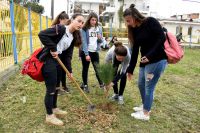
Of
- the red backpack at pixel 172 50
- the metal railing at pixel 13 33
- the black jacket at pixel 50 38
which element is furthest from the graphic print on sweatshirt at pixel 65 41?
the metal railing at pixel 13 33

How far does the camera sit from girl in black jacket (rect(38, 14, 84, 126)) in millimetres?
3309

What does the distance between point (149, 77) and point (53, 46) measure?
1385mm

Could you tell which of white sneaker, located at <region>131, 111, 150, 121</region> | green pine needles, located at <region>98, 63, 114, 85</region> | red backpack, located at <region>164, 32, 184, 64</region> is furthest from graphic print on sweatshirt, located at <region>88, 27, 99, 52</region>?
red backpack, located at <region>164, 32, 184, 64</region>

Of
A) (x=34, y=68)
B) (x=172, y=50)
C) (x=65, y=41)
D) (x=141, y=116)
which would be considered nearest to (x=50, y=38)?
(x=65, y=41)

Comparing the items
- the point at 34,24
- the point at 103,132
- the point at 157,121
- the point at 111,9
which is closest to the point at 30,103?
the point at 103,132

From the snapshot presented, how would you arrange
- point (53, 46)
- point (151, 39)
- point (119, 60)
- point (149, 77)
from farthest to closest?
point (119, 60)
point (149, 77)
point (151, 39)
point (53, 46)

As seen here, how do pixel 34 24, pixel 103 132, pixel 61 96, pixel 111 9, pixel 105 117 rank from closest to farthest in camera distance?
pixel 103 132
pixel 105 117
pixel 61 96
pixel 34 24
pixel 111 9

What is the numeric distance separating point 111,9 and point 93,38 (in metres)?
44.1

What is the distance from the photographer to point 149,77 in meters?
3.77

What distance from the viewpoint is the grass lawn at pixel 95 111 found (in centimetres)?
377

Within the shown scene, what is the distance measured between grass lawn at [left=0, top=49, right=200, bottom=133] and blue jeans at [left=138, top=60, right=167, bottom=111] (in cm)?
41

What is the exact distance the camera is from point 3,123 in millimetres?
3721

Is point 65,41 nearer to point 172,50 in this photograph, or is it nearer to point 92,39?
point 172,50

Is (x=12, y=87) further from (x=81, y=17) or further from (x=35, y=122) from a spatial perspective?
(x=81, y=17)
